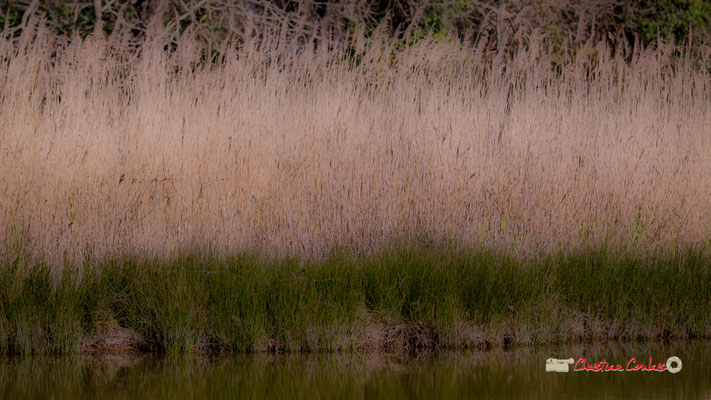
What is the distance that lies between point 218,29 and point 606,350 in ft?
21.8

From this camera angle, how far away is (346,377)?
448cm

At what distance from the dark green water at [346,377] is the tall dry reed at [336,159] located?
0.94 meters

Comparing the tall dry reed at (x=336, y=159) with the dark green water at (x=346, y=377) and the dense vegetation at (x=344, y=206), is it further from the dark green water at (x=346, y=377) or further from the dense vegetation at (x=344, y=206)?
the dark green water at (x=346, y=377)

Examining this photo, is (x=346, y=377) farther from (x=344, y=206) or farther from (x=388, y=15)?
(x=388, y=15)

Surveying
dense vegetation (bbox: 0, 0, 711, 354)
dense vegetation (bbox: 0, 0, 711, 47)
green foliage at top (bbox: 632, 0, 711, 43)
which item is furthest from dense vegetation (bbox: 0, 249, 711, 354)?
green foliage at top (bbox: 632, 0, 711, 43)

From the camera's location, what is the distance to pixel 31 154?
6141 mm

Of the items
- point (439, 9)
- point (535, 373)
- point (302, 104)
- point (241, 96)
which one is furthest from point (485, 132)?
point (439, 9)

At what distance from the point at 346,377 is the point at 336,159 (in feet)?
7.61

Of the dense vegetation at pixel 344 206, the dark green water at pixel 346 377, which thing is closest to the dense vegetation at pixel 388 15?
the dense vegetation at pixel 344 206

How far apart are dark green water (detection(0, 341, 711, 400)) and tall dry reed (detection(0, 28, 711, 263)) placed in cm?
94

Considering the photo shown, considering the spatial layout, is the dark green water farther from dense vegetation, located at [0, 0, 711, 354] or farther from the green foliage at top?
the green foliage at top

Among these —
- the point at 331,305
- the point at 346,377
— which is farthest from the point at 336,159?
the point at 346,377

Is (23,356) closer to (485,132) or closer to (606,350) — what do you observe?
(606,350)

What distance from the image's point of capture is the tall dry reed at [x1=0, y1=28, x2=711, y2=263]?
589cm
